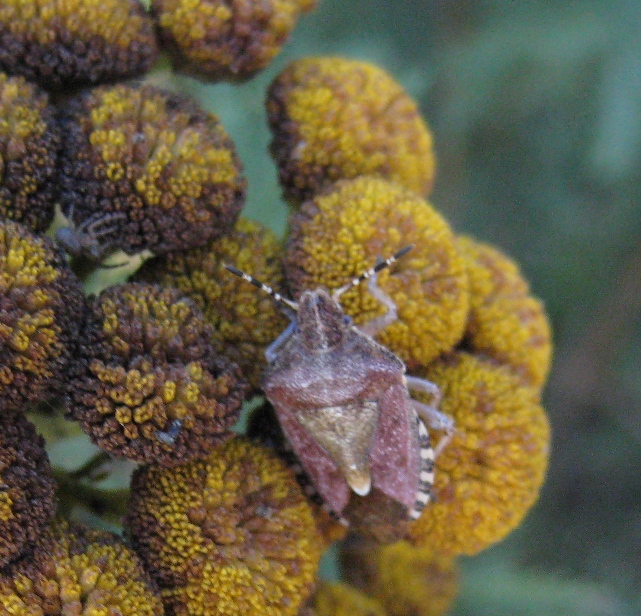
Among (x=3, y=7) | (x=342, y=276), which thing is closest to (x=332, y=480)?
(x=342, y=276)

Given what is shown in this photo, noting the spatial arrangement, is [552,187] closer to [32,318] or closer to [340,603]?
[340,603]

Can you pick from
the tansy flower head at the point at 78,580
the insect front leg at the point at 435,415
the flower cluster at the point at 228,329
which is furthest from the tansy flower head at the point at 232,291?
the tansy flower head at the point at 78,580

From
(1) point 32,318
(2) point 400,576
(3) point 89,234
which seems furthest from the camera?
(2) point 400,576

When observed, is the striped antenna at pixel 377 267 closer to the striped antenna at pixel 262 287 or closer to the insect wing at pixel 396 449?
the striped antenna at pixel 262 287

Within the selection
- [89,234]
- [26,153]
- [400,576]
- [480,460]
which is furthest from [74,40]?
[400,576]

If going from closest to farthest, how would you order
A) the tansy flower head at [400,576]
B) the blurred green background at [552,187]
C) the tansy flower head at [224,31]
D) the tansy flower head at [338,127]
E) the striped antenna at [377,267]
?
the striped antenna at [377,267] < the tansy flower head at [224,31] < the tansy flower head at [338,127] < the tansy flower head at [400,576] < the blurred green background at [552,187]

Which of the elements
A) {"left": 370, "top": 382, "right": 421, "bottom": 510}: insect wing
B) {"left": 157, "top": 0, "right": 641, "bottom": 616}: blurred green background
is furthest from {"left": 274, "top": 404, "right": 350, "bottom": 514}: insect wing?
{"left": 157, "top": 0, "right": 641, "bottom": 616}: blurred green background

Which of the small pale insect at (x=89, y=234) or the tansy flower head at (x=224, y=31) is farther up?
the tansy flower head at (x=224, y=31)

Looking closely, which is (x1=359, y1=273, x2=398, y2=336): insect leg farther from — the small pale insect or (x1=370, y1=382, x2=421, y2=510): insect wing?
the small pale insect

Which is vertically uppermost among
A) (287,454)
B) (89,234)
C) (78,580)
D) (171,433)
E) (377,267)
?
(377,267)
